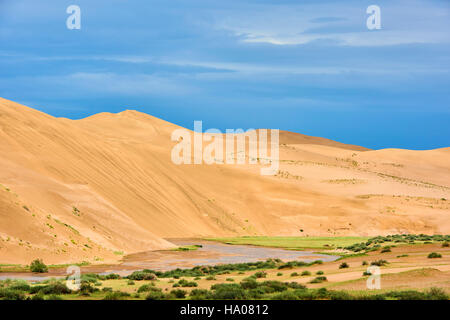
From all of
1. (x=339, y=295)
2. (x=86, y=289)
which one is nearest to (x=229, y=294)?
(x=339, y=295)

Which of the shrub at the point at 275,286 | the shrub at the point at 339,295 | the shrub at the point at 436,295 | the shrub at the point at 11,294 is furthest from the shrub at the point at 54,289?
the shrub at the point at 436,295

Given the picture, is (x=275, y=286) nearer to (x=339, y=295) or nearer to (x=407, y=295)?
(x=339, y=295)

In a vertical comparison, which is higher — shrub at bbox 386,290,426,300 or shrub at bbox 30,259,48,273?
shrub at bbox 30,259,48,273

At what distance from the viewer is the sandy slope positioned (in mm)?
35469

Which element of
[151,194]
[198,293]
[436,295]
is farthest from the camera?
[151,194]

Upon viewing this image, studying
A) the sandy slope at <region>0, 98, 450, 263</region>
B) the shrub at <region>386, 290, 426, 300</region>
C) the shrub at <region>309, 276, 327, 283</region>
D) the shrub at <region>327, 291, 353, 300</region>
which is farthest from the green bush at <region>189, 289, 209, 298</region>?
the sandy slope at <region>0, 98, 450, 263</region>

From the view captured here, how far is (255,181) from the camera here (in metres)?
79.7

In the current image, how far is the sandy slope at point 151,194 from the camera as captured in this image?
35469 millimetres

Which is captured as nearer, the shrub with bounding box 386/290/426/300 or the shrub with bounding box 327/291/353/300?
the shrub with bounding box 386/290/426/300

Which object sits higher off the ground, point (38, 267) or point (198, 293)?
point (38, 267)

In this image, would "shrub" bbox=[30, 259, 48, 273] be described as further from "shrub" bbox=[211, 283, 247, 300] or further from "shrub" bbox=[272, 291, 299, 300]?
"shrub" bbox=[272, 291, 299, 300]

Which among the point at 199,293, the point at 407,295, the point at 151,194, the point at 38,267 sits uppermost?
the point at 151,194

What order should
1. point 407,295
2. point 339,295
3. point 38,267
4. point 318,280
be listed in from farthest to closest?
point 38,267 → point 318,280 → point 339,295 → point 407,295

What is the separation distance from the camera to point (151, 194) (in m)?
60.6
